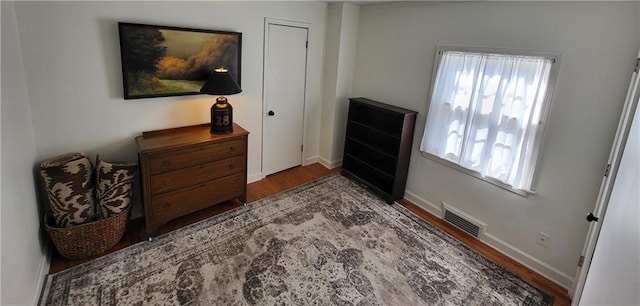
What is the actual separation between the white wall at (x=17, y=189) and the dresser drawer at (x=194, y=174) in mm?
763

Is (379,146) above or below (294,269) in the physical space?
above

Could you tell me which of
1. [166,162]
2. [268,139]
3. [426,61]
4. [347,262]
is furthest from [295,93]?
[347,262]

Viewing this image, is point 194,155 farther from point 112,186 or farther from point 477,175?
point 477,175

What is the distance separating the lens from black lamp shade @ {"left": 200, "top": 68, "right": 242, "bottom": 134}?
2740 millimetres

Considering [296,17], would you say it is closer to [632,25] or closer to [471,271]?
[632,25]

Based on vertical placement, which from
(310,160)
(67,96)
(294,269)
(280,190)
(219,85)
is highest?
(219,85)

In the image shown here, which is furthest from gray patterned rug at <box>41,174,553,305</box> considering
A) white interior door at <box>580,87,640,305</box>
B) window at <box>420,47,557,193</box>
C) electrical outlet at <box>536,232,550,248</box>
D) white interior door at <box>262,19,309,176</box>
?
white interior door at <box>580,87,640,305</box>

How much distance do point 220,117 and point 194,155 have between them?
44 centimetres

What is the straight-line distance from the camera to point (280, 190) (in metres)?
3.68

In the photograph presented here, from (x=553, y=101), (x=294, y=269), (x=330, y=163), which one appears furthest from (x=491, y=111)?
(x=330, y=163)

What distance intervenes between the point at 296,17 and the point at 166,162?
2.20 metres

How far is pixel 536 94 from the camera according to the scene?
7.70 feet

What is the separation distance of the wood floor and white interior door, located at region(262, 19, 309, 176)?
24cm

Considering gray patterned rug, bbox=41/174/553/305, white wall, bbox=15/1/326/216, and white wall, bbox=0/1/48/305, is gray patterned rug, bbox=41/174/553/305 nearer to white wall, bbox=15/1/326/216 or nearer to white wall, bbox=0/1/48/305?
white wall, bbox=0/1/48/305
